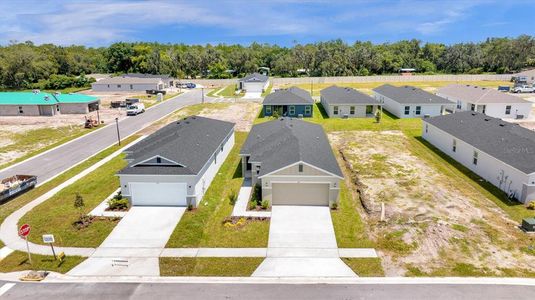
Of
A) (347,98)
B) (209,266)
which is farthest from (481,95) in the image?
(209,266)

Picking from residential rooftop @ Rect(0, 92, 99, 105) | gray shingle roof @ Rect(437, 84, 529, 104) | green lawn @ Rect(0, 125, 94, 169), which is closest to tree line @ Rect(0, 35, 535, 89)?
residential rooftop @ Rect(0, 92, 99, 105)

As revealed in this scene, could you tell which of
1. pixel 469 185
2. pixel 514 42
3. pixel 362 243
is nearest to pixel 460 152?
pixel 469 185

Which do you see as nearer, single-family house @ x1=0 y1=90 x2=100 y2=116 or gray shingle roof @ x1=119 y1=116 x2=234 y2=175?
gray shingle roof @ x1=119 y1=116 x2=234 y2=175

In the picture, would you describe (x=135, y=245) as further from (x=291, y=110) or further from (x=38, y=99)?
(x=38, y=99)

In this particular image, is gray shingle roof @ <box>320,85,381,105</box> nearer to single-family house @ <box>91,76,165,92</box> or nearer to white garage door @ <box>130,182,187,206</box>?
white garage door @ <box>130,182,187,206</box>

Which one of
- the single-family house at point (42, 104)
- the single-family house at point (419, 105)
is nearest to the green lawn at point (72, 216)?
the single-family house at point (42, 104)

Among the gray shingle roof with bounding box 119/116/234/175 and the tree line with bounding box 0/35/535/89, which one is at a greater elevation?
the tree line with bounding box 0/35/535/89
